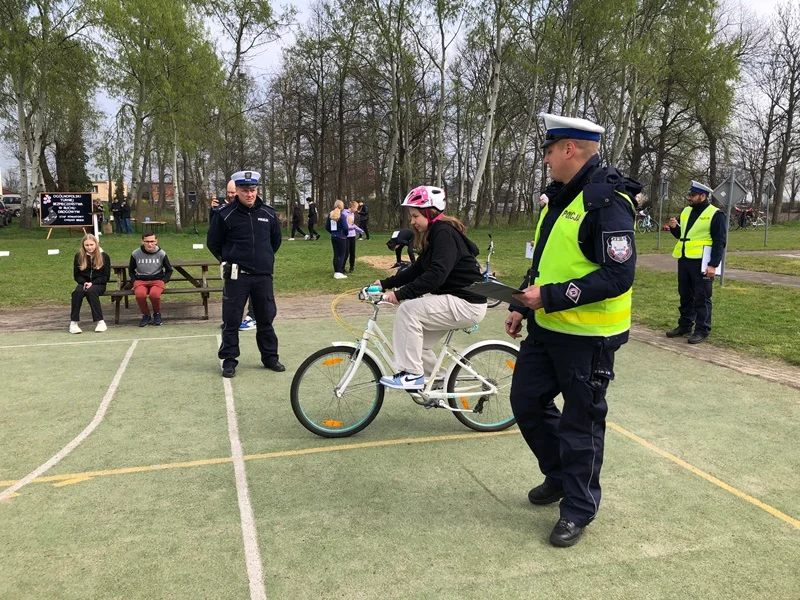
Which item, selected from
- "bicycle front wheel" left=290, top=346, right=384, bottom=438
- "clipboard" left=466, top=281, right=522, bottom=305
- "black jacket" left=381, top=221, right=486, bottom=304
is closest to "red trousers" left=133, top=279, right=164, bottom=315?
"bicycle front wheel" left=290, top=346, right=384, bottom=438

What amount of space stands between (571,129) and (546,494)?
1.98 meters

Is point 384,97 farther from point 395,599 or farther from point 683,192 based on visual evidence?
point 395,599

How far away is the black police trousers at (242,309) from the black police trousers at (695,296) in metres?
5.24

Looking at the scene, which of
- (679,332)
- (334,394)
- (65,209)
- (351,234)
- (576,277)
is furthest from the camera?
(65,209)

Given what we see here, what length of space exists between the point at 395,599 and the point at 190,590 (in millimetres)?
910

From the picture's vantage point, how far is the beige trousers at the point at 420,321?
13.6 feet

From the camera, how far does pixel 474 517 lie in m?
3.26

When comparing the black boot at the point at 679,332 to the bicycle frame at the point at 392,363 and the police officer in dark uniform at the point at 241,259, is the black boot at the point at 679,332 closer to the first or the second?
the bicycle frame at the point at 392,363

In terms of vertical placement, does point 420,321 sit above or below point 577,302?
below

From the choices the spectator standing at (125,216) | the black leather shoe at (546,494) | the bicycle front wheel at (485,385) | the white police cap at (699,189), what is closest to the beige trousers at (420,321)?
the bicycle front wheel at (485,385)

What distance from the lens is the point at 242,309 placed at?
6.16m

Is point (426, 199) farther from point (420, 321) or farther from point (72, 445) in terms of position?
point (72, 445)

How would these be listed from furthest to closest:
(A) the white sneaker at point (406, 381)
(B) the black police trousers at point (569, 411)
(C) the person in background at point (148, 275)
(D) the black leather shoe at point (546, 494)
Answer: (C) the person in background at point (148, 275) < (A) the white sneaker at point (406, 381) < (D) the black leather shoe at point (546, 494) < (B) the black police trousers at point (569, 411)

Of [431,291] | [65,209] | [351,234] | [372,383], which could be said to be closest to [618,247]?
[431,291]
